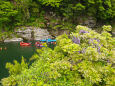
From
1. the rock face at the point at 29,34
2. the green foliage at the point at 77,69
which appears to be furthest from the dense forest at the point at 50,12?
the green foliage at the point at 77,69

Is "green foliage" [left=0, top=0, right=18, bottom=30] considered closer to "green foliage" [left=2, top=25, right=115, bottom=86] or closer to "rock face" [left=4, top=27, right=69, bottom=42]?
"rock face" [left=4, top=27, right=69, bottom=42]

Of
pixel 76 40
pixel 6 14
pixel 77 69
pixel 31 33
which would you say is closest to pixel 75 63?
pixel 77 69

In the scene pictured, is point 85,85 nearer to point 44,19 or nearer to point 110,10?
point 44,19

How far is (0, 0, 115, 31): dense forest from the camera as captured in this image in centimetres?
2367

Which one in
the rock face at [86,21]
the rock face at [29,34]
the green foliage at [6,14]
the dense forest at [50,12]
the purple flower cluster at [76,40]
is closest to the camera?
the purple flower cluster at [76,40]

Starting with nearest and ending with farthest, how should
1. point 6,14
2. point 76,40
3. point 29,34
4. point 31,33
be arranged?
point 76,40
point 6,14
point 29,34
point 31,33

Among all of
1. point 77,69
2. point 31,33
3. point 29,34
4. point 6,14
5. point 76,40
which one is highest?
point 6,14

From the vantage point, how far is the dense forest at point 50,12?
23672 mm

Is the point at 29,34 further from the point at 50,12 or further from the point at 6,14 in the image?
the point at 50,12

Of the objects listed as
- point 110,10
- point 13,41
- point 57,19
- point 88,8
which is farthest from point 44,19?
point 110,10

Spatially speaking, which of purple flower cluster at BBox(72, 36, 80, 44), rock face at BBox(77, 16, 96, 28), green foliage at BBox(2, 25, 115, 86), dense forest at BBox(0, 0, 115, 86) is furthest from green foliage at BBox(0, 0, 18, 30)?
green foliage at BBox(2, 25, 115, 86)

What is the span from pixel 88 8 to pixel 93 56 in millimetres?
25343

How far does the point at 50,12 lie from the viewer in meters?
27.3

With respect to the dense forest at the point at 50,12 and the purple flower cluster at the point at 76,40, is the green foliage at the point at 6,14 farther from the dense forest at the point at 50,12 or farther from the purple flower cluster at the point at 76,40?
the purple flower cluster at the point at 76,40
